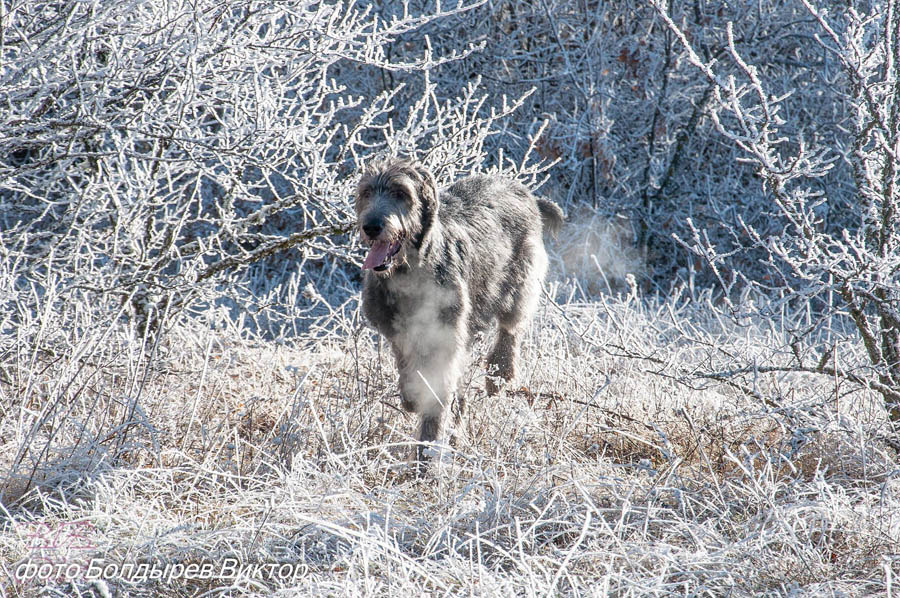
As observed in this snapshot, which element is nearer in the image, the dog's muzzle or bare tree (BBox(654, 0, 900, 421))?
bare tree (BBox(654, 0, 900, 421))

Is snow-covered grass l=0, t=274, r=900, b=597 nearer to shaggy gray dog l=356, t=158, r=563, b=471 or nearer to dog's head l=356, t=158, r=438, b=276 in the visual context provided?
shaggy gray dog l=356, t=158, r=563, b=471

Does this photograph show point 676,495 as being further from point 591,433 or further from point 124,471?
point 124,471

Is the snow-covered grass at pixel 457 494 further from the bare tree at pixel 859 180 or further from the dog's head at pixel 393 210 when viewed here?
the dog's head at pixel 393 210

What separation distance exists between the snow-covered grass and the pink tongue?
0.81 meters

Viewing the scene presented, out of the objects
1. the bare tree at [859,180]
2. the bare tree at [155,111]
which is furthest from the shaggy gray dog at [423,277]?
the bare tree at [859,180]

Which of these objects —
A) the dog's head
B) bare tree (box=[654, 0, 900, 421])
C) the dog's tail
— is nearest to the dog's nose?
the dog's head

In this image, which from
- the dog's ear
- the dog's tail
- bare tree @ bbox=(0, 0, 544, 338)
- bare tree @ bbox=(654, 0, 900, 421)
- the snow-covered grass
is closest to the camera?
the snow-covered grass

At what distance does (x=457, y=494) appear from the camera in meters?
3.62

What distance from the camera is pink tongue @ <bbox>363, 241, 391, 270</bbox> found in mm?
4379

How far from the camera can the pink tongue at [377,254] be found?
14.4 ft

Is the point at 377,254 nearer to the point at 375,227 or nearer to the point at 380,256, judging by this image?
the point at 380,256

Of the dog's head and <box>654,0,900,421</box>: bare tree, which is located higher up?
<box>654,0,900,421</box>: bare tree

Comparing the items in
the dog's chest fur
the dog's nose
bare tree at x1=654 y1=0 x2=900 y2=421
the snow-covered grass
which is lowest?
the snow-covered grass

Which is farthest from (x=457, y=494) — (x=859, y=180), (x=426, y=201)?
(x=859, y=180)
